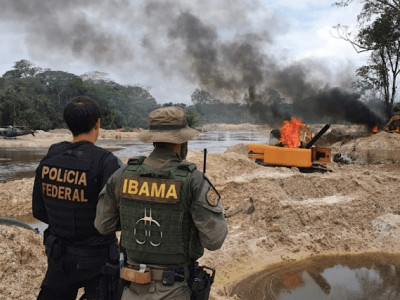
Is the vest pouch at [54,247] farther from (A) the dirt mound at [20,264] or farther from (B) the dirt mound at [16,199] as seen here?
(B) the dirt mound at [16,199]

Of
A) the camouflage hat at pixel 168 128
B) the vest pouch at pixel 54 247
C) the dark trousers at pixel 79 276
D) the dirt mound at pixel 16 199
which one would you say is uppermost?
the camouflage hat at pixel 168 128

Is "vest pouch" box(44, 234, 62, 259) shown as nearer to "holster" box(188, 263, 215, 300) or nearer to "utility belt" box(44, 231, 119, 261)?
"utility belt" box(44, 231, 119, 261)

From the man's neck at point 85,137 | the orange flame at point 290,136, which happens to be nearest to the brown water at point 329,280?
the man's neck at point 85,137

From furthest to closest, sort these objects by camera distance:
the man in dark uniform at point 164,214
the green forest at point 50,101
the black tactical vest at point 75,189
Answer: the green forest at point 50,101 → the black tactical vest at point 75,189 → the man in dark uniform at point 164,214

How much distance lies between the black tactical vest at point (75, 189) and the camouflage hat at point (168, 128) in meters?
0.39

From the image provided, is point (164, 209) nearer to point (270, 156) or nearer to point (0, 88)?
point (270, 156)

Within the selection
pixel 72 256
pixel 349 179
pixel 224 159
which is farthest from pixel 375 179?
pixel 72 256

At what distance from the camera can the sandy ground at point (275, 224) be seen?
429 centimetres

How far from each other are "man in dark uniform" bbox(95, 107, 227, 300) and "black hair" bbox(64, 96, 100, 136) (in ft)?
1.51

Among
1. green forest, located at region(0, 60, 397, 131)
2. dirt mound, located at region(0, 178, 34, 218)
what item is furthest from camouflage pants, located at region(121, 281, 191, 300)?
green forest, located at region(0, 60, 397, 131)

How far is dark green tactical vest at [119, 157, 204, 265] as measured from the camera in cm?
212

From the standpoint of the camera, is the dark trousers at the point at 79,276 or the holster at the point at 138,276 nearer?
the holster at the point at 138,276

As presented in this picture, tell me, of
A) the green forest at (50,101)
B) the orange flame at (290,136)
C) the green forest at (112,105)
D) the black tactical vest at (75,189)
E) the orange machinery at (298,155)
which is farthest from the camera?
the green forest at (50,101)

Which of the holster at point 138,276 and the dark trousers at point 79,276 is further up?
the holster at point 138,276
